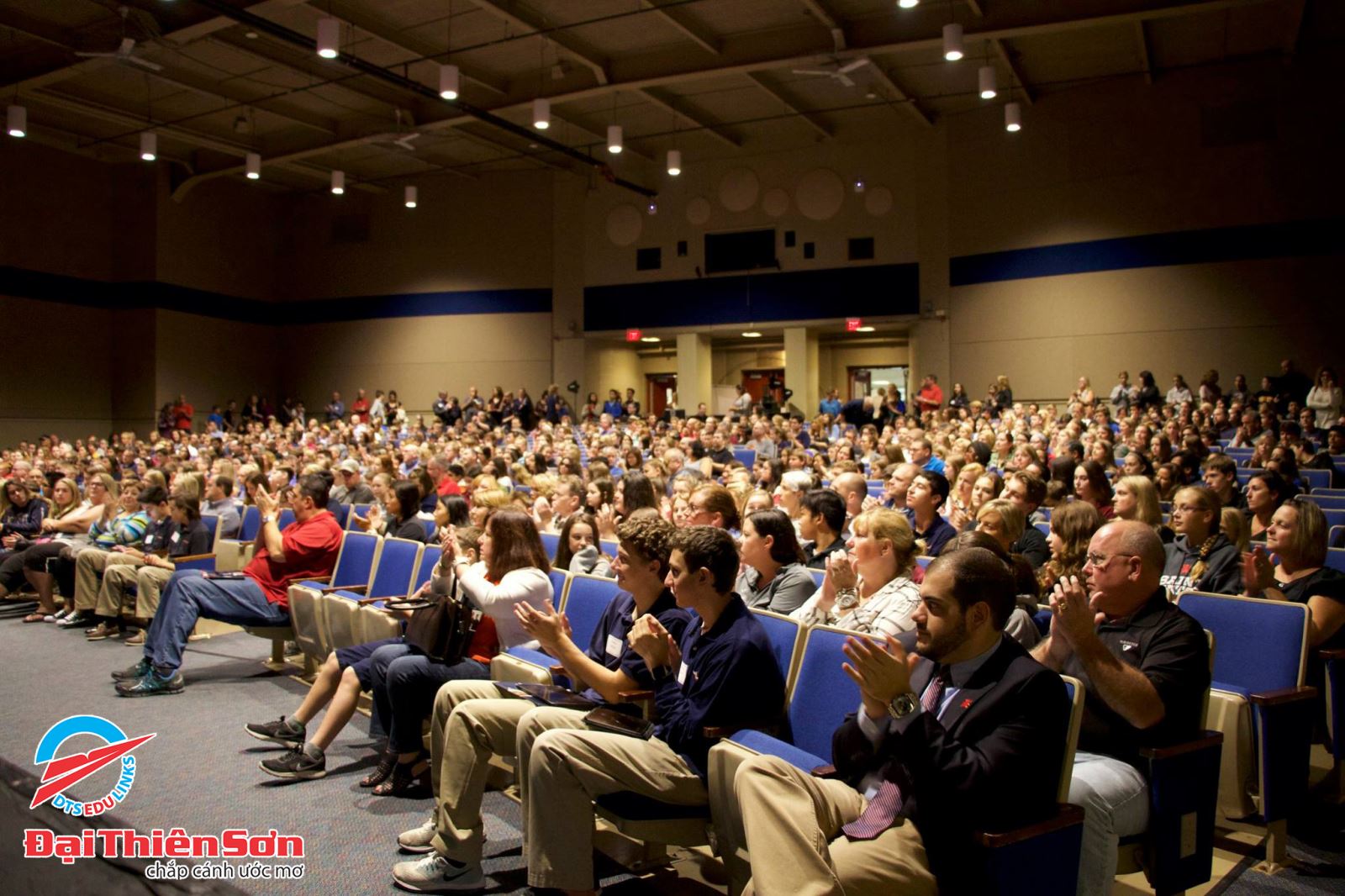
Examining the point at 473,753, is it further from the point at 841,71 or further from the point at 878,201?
the point at 878,201

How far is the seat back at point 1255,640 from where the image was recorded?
2879 millimetres

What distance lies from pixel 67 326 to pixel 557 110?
10.0 meters

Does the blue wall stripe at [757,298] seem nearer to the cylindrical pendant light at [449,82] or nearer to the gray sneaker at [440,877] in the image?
the cylindrical pendant light at [449,82]

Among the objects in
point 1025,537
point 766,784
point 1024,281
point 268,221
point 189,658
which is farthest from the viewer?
point 268,221

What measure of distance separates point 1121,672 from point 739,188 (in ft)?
51.7

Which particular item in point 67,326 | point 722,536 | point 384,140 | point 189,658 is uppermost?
point 384,140

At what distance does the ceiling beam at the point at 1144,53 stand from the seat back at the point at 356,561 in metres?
11.3

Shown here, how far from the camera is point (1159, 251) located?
14.1 m

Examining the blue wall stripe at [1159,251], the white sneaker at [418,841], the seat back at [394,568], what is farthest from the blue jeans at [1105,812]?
the blue wall stripe at [1159,251]

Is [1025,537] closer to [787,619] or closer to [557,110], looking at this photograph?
[787,619]

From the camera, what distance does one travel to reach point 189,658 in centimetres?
563

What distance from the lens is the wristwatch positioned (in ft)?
6.16

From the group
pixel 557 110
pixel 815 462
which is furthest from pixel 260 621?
pixel 557 110

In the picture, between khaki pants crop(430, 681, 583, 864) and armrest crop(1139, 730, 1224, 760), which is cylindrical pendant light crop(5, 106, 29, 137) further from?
armrest crop(1139, 730, 1224, 760)
